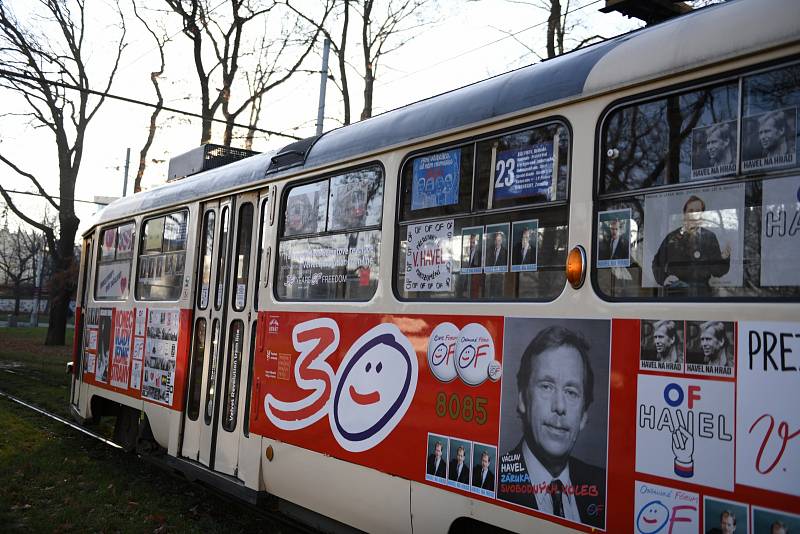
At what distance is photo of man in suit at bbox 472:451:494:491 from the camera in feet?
12.8

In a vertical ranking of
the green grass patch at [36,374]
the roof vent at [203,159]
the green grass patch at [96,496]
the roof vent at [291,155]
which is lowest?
the green grass patch at [96,496]

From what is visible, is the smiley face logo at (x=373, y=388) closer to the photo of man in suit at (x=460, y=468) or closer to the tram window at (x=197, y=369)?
the photo of man in suit at (x=460, y=468)

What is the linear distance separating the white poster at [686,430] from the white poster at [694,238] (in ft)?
1.37

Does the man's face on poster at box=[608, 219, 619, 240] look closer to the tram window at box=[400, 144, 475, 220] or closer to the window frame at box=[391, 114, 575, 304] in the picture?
the window frame at box=[391, 114, 575, 304]

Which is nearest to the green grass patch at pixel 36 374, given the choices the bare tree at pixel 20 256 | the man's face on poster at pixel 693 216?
the man's face on poster at pixel 693 216

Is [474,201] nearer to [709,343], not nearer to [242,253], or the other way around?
[709,343]

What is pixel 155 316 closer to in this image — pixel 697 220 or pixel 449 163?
pixel 449 163

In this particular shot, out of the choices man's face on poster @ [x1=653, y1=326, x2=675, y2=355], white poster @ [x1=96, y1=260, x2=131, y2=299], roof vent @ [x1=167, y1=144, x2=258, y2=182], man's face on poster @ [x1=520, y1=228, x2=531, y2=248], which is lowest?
man's face on poster @ [x1=653, y1=326, x2=675, y2=355]

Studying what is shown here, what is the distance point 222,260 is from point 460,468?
3.57 metres

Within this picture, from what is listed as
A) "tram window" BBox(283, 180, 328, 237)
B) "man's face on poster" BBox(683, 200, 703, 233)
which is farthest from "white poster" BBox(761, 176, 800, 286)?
"tram window" BBox(283, 180, 328, 237)

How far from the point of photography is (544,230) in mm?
3844

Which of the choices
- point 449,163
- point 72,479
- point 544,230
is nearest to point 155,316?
point 72,479

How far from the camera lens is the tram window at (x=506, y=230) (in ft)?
12.5

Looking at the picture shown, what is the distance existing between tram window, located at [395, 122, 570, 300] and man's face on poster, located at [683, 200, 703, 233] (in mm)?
634
